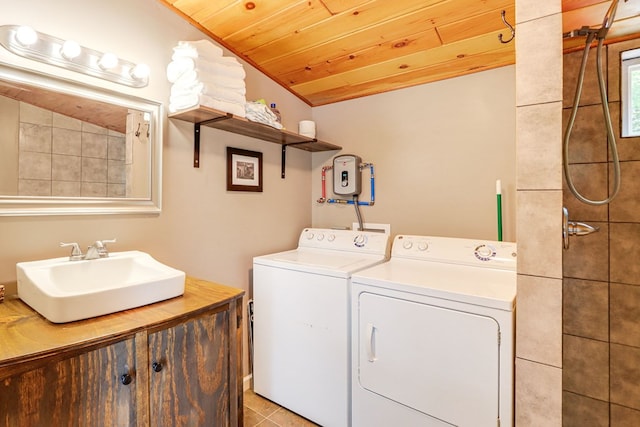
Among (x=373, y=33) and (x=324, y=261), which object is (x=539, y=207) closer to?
(x=324, y=261)

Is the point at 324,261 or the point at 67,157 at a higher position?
the point at 67,157

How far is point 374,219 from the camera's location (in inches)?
94.7

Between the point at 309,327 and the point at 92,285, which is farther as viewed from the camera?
the point at 309,327

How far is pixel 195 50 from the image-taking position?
1.57 m

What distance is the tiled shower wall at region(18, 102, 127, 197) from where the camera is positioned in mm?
1258

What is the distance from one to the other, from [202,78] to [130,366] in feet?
4.30

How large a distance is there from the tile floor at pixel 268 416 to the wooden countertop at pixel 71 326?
3.39 feet

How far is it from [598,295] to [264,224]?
6.20 ft

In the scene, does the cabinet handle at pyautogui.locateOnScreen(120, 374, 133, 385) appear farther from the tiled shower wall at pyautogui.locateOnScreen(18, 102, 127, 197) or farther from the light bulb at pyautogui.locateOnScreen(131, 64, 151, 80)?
the light bulb at pyautogui.locateOnScreen(131, 64, 151, 80)

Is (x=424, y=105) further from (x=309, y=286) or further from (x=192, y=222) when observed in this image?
(x=192, y=222)

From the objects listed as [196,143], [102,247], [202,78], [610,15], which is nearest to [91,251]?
[102,247]

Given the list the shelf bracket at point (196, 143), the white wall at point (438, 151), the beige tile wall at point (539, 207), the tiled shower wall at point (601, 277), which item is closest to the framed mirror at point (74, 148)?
the shelf bracket at point (196, 143)

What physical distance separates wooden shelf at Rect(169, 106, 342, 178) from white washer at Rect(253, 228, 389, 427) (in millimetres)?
766

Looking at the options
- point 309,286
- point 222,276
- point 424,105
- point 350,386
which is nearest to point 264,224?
point 222,276
